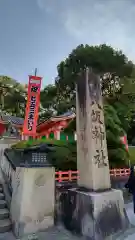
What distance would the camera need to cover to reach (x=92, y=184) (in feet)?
15.6

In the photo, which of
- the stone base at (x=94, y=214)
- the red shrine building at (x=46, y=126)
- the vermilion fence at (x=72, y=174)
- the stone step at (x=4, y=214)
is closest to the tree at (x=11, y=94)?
the red shrine building at (x=46, y=126)

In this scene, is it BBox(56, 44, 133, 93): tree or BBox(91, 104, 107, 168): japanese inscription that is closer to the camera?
BBox(91, 104, 107, 168): japanese inscription

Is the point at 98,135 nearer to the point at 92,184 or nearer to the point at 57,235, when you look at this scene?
the point at 92,184

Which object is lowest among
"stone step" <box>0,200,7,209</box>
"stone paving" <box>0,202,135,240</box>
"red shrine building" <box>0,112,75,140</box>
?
"stone paving" <box>0,202,135,240</box>

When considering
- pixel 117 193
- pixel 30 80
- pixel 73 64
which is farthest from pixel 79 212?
pixel 73 64

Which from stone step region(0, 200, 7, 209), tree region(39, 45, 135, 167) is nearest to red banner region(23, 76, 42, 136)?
tree region(39, 45, 135, 167)

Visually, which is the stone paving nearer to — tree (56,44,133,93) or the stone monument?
the stone monument

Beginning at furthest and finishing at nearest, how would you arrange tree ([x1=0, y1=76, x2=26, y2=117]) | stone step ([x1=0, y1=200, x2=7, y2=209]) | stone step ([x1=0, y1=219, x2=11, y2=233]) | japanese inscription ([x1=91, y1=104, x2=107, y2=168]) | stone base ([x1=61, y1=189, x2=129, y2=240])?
tree ([x1=0, y1=76, x2=26, y2=117]), stone step ([x1=0, y1=200, x2=7, y2=209]), japanese inscription ([x1=91, y1=104, x2=107, y2=168]), stone step ([x1=0, y1=219, x2=11, y2=233]), stone base ([x1=61, y1=189, x2=129, y2=240])

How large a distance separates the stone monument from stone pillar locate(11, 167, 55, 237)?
51 centimetres

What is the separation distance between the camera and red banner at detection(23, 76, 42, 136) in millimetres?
12094

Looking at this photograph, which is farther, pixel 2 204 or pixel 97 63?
pixel 97 63

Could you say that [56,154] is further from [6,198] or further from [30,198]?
[30,198]

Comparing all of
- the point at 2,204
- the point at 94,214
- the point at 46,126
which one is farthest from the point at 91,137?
the point at 46,126

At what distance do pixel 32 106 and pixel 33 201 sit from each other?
829cm
